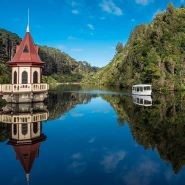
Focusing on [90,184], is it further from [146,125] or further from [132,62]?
[132,62]

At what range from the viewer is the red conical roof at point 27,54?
52.0 meters

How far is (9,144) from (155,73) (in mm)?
80873

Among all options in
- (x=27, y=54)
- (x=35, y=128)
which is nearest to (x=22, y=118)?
(x=35, y=128)

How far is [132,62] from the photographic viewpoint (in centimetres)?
13275

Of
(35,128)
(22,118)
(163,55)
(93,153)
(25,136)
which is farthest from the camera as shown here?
(163,55)

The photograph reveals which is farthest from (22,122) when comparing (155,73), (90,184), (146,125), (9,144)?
(155,73)

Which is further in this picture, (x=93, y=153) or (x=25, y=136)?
(x=25, y=136)

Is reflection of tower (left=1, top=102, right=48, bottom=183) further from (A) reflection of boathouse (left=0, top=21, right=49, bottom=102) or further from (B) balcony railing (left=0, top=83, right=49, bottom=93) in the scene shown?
(A) reflection of boathouse (left=0, top=21, right=49, bottom=102)

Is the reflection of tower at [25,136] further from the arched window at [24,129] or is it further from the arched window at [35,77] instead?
the arched window at [35,77]

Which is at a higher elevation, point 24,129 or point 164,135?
point 164,135

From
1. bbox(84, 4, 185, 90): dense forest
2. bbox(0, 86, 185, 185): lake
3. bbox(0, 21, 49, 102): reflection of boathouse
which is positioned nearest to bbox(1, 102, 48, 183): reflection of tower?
bbox(0, 86, 185, 185): lake

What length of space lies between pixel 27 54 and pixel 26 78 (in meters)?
4.39

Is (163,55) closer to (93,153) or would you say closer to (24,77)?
(24,77)

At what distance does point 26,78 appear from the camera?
5184 cm
